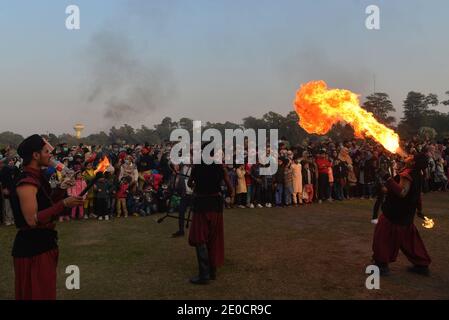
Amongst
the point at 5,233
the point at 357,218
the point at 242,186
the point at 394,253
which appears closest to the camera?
the point at 394,253

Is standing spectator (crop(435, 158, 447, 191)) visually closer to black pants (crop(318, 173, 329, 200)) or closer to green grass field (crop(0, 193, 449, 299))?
black pants (crop(318, 173, 329, 200))

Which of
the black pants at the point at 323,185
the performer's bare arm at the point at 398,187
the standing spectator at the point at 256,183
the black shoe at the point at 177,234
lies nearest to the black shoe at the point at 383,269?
the performer's bare arm at the point at 398,187

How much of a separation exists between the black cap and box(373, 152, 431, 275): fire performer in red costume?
5127 mm

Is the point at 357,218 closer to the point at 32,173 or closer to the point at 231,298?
the point at 231,298

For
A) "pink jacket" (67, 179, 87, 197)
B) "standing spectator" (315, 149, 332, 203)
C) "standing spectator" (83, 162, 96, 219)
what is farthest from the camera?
"standing spectator" (315, 149, 332, 203)

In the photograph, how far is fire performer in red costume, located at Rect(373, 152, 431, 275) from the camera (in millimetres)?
6535

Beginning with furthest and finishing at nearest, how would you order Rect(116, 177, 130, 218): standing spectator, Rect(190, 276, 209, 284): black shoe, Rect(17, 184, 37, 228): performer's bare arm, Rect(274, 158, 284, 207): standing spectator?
Rect(274, 158, 284, 207): standing spectator, Rect(116, 177, 130, 218): standing spectator, Rect(190, 276, 209, 284): black shoe, Rect(17, 184, 37, 228): performer's bare arm

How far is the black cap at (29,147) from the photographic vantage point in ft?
13.3

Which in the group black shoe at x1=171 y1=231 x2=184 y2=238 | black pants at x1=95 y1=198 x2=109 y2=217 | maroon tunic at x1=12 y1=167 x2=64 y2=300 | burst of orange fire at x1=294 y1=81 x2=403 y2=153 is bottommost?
black shoe at x1=171 y1=231 x2=184 y2=238

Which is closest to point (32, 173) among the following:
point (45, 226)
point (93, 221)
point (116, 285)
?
point (45, 226)

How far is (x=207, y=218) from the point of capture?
6398 millimetres

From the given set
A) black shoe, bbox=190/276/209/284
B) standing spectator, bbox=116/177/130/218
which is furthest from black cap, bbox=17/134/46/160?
standing spectator, bbox=116/177/130/218

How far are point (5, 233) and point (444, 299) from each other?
9.77 m
